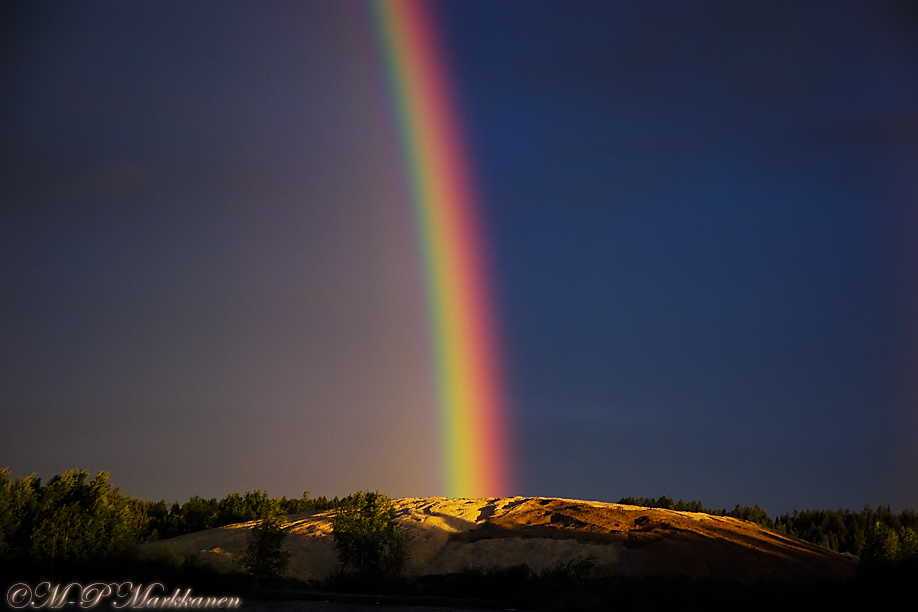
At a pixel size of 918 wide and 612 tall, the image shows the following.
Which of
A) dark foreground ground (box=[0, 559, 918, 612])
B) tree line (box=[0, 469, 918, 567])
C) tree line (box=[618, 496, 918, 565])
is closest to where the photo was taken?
dark foreground ground (box=[0, 559, 918, 612])

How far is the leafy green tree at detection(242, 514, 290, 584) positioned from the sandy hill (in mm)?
2595

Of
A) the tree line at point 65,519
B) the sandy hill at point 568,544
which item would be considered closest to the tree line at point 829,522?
the sandy hill at point 568,544

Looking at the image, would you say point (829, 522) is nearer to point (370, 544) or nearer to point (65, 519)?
point (370, 544)

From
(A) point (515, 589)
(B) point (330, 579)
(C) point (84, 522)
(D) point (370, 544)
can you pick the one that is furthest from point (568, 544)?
(C) point (84, 522)

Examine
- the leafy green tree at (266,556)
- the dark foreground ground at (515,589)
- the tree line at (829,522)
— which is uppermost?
the tree line at (829,522)

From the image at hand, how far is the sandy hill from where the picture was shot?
84.1m

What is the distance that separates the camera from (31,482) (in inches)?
3526

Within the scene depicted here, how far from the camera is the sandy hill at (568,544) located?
84.1m

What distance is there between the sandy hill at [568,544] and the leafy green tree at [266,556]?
8.52ft

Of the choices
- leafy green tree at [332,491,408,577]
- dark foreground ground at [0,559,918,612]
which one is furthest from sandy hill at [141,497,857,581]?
dark foreground ground at [0,559,918,612]

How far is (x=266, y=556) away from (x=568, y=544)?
95.4 ft

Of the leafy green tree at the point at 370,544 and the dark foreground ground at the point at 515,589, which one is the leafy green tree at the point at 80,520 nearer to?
the dark foreground ground at the point at 515,589

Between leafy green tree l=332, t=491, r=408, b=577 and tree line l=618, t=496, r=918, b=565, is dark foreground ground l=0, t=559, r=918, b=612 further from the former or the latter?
tree line l=618, t=496, r=918, b=565

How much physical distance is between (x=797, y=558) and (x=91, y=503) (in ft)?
227
